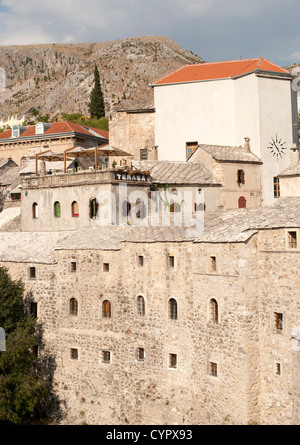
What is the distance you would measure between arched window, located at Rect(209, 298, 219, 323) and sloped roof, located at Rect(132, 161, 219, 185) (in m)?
14.5

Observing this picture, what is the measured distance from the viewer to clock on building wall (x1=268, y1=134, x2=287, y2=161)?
4716cm

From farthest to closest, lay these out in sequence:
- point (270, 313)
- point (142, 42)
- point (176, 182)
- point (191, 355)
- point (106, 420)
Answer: point (142, 42), point (176, 182), point (106, 420), point (191, 355), point (270, 313)

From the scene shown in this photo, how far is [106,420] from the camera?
33.6m

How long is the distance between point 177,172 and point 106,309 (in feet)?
44.0

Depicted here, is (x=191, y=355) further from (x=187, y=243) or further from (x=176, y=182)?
(x=176, y=182)

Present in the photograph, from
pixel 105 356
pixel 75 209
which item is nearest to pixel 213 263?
pixel 105 356

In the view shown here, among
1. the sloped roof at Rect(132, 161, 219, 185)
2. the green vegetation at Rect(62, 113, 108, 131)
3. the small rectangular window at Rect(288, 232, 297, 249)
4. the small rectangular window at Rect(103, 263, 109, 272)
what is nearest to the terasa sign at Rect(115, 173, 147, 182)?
the sloped roof at Rect(132, 161, 219, 185)

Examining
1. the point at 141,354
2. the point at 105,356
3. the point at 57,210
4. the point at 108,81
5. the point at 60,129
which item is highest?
the point at 108,81

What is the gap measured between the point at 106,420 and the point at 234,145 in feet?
82.1

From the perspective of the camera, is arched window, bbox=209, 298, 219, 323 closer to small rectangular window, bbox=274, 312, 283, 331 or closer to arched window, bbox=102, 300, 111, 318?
small rectangular window, bbox=274, 312, 283, 331

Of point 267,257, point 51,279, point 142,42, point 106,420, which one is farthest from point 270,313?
point 142,42

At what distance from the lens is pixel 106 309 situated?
3409 centimetres

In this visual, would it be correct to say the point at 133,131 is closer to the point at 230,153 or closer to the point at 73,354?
the point at 230,153

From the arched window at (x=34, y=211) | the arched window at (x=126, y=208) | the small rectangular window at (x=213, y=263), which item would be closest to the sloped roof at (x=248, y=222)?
the small rectangular window at (x=213, y=263)
